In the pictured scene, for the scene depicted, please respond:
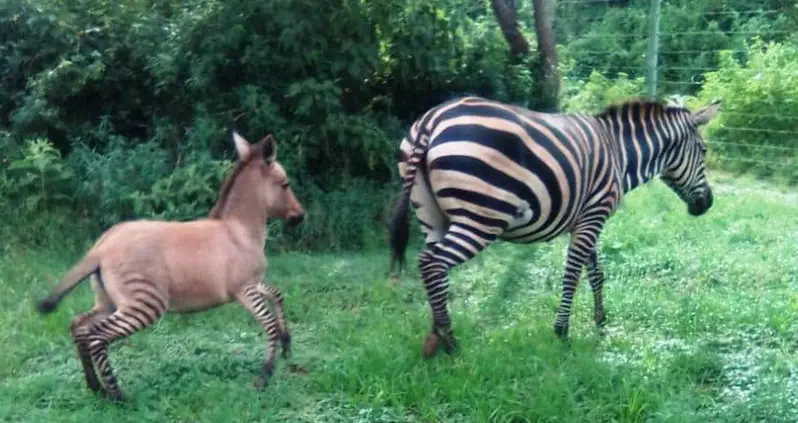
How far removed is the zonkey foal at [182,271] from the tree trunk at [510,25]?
6.16m

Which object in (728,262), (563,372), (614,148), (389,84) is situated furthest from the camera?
(389,84)

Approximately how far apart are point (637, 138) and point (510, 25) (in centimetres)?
499

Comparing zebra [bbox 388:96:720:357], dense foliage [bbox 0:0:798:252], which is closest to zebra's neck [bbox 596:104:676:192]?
zebra [bbox 388:96:720:357]

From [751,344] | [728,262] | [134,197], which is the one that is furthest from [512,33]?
[751,344]

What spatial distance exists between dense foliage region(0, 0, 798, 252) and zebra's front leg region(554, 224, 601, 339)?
3.41m

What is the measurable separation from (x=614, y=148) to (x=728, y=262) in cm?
227

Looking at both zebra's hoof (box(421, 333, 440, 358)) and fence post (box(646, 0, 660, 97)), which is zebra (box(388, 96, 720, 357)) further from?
fence post (box(646, 0, 660, 97))

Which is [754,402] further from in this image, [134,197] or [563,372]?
[134,197]

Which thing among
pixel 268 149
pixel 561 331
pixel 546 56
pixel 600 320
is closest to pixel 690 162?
pixel 600 320

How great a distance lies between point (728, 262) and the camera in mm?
8219

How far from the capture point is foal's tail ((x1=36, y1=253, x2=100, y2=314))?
5184 mm

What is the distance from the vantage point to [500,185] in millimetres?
5719

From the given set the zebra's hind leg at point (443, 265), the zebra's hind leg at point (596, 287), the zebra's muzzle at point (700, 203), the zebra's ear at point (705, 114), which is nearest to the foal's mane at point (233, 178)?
the zebra's hind leg at point (443, 265)

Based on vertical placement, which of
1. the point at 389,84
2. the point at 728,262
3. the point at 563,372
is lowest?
the point at 728,262
